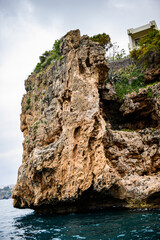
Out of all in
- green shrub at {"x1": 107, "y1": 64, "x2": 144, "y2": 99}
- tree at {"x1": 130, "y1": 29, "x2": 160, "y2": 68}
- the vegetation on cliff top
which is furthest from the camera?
tree at {"x1": 130, "y1": 29, "x2": 160, "y2": 68}

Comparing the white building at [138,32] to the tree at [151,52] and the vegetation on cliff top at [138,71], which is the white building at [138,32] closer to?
the tree at [151,52]

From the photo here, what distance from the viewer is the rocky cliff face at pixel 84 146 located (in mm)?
11359

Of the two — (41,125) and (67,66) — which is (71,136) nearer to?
(41,125)

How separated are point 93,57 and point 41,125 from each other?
7261mm

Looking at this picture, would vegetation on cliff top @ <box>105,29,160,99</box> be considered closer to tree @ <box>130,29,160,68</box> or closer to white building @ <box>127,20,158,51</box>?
tree @ <box>130,29,160,68</box>

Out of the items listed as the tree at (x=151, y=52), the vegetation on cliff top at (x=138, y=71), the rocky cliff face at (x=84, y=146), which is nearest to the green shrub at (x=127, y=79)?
the vegetation on cliff top at (x=138, y=71)

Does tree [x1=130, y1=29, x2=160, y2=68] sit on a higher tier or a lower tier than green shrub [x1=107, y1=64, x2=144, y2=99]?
higher

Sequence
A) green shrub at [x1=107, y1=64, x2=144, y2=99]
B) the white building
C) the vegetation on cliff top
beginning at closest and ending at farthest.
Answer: green shrub at [x1=107, y1=64, x2=144, y2=99], the vegetation on cliff top, the white building

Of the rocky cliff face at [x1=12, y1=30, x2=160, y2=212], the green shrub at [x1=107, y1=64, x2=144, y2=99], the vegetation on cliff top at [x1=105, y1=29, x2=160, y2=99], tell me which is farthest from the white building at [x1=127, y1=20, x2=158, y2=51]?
the rocky cliff face at [x1=12, y1=30, x2=160, y2=212]

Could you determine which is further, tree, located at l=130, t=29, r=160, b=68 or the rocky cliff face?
tree, located at l=130, t=29, r=160, b=68

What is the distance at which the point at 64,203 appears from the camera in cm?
1168

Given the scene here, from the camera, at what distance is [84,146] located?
12.1m

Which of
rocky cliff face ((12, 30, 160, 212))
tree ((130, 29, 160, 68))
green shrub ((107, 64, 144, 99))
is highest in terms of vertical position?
tree ((130, 29, 160, 68))

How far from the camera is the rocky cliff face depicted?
1136 centimetres
